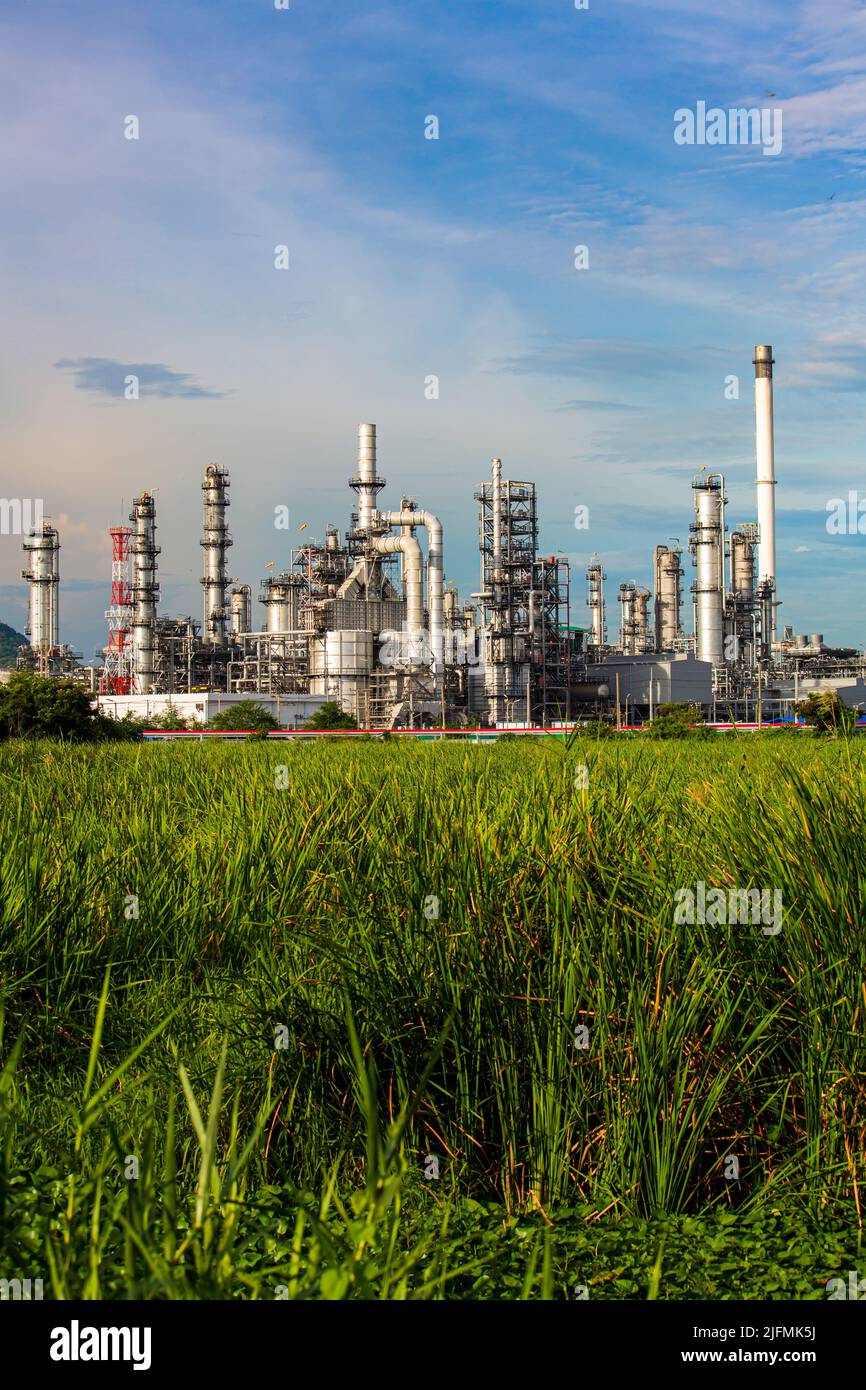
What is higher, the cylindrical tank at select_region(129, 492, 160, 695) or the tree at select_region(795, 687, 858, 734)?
the cylindrical tank at select_region(129, 492, 160, 695)

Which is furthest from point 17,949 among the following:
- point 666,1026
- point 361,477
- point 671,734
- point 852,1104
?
point 361,477

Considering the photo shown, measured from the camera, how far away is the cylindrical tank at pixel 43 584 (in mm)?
90188

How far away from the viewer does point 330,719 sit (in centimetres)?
6166

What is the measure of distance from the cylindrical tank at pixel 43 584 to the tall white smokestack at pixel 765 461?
52481 millimetres

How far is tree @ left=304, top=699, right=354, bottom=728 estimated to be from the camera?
6097 cm

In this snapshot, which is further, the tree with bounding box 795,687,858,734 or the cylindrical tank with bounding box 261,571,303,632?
the cylindrical tank with bounding box 261,571,303,632

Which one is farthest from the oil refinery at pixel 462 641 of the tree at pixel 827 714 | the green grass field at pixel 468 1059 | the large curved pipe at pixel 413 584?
the green grass field at pixel 468 1059

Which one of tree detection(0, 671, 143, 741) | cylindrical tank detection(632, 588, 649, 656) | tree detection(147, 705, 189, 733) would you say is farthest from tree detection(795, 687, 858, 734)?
cylindrical tank detection(632, 588, 649, 656)

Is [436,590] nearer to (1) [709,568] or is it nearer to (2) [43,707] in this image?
(1) [709,568]

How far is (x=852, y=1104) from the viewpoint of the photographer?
5004 millimetres

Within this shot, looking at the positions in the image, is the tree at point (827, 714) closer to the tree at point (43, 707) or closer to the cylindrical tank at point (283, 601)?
the tree at point (43, 707)

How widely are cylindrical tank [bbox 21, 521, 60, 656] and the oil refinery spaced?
5.51m

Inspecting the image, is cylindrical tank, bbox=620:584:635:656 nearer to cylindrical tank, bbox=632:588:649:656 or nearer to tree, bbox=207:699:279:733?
cylindrical tank, bbox=632:588:649:656

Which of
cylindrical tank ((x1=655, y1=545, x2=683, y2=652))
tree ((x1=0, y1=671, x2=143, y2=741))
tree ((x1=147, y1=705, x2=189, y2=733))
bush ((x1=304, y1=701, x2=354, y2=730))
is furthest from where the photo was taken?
cylindrical tank ((x1=655, y1=545, x2=683, y2=652))
